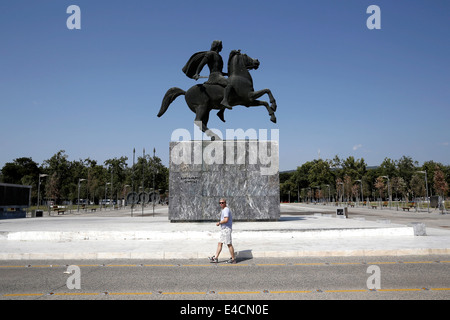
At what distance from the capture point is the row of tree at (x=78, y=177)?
87.0 meters

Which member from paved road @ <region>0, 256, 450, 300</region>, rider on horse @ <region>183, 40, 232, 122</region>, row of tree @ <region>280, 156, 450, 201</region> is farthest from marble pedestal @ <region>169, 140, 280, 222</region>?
row of tree @ <region>280, 156, 450, 201</region>

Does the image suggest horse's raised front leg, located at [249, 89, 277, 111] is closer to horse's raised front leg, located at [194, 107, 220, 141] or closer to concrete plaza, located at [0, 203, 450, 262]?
horse's raised front leg, located at [194, 107, 220, 141]

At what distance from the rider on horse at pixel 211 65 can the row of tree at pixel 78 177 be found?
205 ft

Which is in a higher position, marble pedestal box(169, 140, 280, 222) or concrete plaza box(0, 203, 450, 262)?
marble pedestal box(169, 140, 280, 222)

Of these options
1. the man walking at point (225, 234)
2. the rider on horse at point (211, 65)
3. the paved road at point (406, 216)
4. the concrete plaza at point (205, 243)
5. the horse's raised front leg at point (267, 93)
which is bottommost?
the paved road at point (406, 216)

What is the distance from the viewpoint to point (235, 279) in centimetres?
719

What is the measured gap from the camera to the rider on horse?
17297mm

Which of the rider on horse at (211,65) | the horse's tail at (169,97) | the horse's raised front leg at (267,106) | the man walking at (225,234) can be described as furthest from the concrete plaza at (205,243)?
the rider on horse at (211,65)

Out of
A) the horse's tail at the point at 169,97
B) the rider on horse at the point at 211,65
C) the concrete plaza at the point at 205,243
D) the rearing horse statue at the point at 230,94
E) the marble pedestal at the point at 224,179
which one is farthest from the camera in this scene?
the horse's tail at the point at 169,97

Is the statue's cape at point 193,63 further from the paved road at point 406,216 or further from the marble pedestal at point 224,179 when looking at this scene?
the paved road at point 406,216

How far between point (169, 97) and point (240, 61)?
4.42 metres

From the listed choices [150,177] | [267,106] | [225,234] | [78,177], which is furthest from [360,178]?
[225,234]

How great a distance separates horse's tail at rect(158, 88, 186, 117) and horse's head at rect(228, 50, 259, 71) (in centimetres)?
316

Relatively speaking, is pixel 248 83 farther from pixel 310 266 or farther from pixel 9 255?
pixel 9 255
